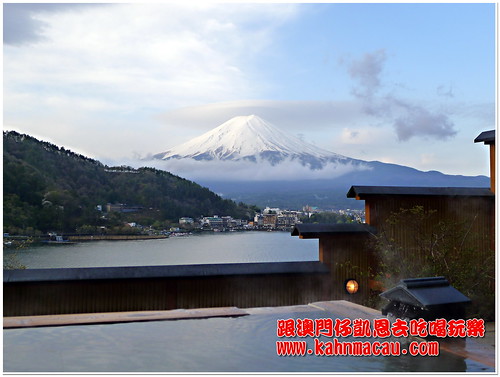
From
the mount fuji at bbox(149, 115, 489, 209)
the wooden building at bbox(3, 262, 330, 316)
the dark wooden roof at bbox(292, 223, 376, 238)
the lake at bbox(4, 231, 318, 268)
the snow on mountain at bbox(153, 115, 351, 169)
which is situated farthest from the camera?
the snow on mountain at bbox(153, 115, 351, 169)

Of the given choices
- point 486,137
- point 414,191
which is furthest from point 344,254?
point 486,137

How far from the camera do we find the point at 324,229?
659 cm

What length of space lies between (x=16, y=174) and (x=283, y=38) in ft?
60.6

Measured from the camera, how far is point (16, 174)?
26312 millimetres

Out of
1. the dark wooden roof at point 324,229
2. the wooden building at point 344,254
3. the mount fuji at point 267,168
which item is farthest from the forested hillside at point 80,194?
the wooden building at point 344,254

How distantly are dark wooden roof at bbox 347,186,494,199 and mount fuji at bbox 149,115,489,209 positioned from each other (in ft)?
81.4

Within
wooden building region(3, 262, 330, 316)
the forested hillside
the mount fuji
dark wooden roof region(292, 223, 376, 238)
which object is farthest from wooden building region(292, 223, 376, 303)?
the mount fuji

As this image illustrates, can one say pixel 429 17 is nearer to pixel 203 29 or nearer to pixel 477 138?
pixel 477 138

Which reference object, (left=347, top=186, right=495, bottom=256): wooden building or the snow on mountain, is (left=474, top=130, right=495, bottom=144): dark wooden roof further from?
Answer: the snow on mountain

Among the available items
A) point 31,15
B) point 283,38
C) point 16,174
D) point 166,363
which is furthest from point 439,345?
point 16,174

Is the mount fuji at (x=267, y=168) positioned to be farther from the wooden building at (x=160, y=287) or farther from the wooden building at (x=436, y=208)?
the wooden building at (x=160, y=287)

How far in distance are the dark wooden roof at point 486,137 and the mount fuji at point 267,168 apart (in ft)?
80.5

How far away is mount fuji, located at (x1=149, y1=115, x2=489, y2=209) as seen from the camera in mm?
39375

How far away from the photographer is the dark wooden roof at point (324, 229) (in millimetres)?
6543
